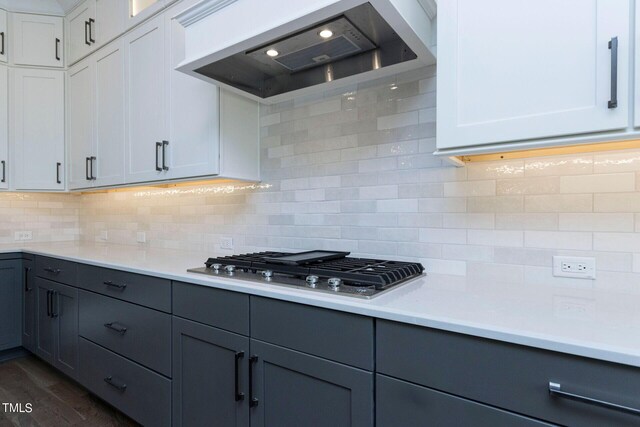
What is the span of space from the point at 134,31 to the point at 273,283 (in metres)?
2.17

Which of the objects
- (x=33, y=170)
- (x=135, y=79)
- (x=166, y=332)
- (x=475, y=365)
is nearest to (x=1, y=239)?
(x=33, y=170)

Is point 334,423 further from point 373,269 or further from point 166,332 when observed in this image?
point 166,332

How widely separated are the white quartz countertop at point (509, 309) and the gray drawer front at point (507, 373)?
35 mm

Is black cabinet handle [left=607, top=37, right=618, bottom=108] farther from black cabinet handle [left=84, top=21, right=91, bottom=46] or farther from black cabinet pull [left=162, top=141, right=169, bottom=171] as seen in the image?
black cabinet handle [left=84, top=21, right=91, bottom=46]

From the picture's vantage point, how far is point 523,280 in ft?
4.63

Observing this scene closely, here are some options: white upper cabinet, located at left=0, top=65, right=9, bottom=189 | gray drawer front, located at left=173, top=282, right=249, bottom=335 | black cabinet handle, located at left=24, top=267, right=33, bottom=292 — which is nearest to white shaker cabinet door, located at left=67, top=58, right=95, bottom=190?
white upper cabinet, located at left=0, top=65, right=9, bottom=189

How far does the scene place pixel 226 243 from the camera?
93.2 inches

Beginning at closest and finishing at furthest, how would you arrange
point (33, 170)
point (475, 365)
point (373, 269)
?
1. point (475, 365)
2. point (373, 269)
3. point (33, 170)

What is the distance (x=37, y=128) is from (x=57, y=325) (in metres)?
1.77

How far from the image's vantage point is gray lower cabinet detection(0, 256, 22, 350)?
9.46ft

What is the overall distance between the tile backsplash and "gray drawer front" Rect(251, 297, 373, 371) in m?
0.66

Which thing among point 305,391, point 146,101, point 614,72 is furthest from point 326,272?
point 146,101

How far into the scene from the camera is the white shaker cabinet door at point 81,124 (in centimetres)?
292

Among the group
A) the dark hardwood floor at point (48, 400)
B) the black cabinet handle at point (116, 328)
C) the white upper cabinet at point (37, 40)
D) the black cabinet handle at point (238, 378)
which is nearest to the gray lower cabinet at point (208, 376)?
the black cabinet handle at point (238, 378)
